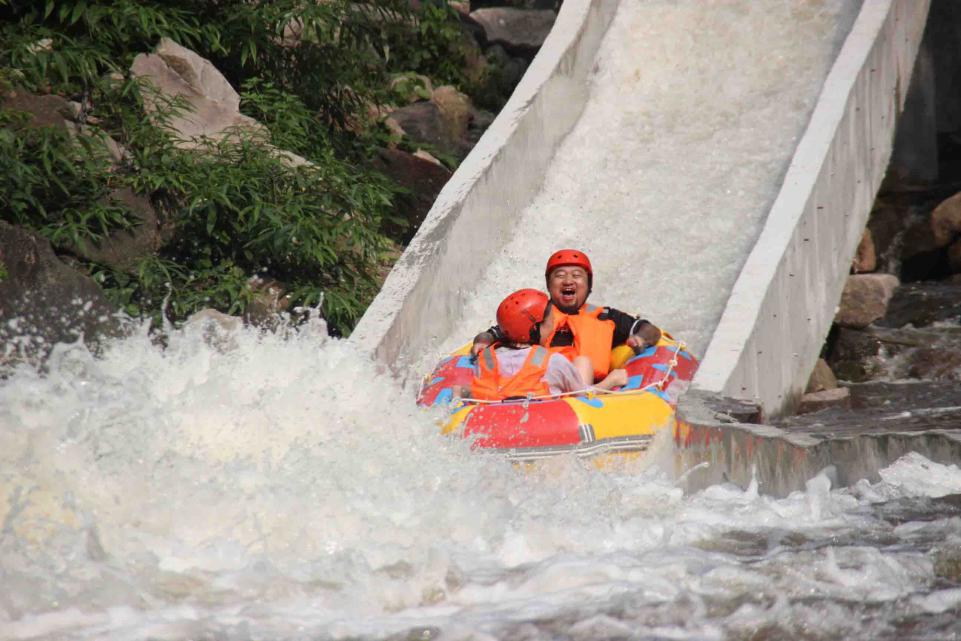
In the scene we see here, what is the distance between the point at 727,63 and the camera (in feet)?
28.6

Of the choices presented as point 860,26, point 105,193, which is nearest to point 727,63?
point 860,26

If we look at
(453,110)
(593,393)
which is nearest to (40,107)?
(453,110)

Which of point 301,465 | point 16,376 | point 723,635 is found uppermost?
point 16,376

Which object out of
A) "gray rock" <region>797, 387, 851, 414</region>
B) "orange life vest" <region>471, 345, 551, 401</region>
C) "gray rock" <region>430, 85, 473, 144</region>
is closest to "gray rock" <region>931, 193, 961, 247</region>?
"gray rock" <region>797, 387, 851, 414</region>

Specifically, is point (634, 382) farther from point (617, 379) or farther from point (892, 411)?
point (892, 411)

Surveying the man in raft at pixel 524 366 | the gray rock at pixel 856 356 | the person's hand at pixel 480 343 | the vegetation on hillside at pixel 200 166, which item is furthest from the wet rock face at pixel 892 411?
the vegetation on hillside at pixel 200 166

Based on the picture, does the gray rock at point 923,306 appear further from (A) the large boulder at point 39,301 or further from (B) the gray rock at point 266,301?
(A) the large boulder at point 39,301

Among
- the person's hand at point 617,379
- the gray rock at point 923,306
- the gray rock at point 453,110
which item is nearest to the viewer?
the person's hand at point 617,379

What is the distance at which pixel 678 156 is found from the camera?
7980mm

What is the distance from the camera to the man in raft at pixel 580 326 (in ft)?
18.2

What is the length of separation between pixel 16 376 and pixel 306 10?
17.3ft

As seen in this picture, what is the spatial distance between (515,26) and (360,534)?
32.7 feet

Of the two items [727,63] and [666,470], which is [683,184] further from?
[666,470]

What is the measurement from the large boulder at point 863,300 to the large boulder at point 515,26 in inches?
199
